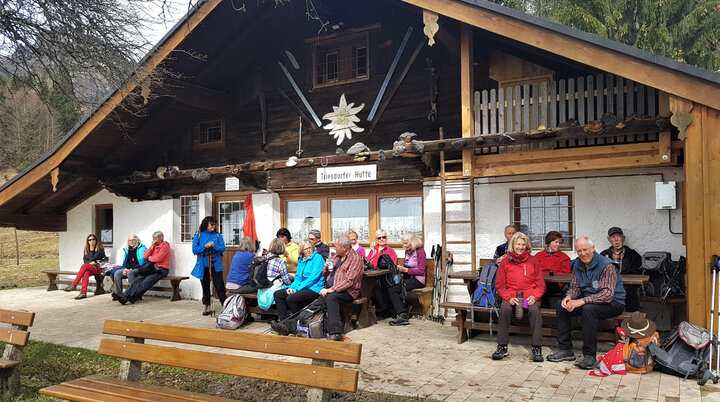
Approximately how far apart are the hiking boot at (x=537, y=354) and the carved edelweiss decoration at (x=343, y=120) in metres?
5.17

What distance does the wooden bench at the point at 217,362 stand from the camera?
3291 millimetres

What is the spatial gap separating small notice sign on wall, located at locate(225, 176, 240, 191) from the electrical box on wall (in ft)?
24.5

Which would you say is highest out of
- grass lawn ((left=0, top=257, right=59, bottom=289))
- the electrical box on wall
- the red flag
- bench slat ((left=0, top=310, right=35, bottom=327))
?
the electrical box on wall

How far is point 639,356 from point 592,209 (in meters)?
2.71

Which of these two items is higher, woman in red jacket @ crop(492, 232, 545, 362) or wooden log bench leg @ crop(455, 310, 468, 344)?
woman in red jacket @ crop(492, 232, 545, 362)

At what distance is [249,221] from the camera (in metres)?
10.9

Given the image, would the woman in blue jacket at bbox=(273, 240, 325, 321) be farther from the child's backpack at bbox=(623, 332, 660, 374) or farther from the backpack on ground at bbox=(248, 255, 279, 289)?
the child's backpack at bbox=(623, 332, 660, 374)

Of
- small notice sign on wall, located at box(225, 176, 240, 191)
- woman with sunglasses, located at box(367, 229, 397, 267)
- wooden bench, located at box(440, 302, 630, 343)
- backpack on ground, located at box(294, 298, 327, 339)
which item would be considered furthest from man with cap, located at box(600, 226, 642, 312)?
small notice sign on wall, located at box(225, 176, 240, 191)

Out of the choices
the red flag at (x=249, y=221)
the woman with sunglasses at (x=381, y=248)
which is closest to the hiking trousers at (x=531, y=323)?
the woman with sunglasses at (x=381, y=248)

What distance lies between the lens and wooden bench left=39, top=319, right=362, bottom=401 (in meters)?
3.29

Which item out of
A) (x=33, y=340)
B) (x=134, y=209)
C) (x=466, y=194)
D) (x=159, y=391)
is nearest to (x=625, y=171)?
(x=466, y=194)

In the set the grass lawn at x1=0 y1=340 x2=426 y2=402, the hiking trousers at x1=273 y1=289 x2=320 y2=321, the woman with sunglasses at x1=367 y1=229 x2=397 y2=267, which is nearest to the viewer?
the grass lawn at x1=0 y1=340 x2=426 y2=402

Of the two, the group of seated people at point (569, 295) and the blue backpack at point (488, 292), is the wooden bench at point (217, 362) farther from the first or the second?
the blue backpack at point (488, 292)

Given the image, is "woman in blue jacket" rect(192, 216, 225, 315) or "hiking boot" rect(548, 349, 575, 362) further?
"woman in blue jacket" rect(192, 216, 225, 315)
